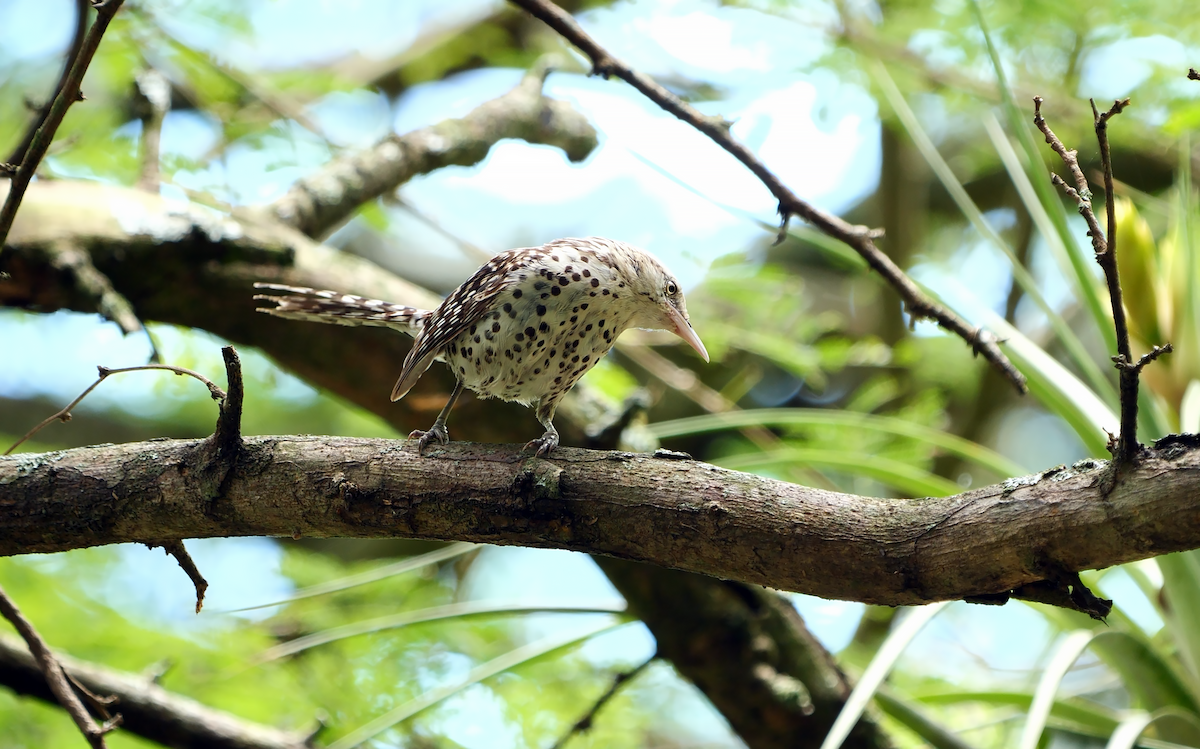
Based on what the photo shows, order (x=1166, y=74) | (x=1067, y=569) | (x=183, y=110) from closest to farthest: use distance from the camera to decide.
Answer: (x=1067, y=569), (x=1166, y=74), (x=183, y=110)

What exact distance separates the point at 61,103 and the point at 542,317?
4.23 feet

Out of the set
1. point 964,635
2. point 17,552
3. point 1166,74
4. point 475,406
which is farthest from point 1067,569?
point 964,635

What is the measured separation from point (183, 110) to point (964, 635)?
249 inches

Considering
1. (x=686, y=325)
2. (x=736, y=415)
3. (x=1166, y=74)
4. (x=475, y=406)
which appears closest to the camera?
(x=686, y=325)

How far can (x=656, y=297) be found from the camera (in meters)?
2.76

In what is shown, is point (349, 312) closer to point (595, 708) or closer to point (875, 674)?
point (595, 708)

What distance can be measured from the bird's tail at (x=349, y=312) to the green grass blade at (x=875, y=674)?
171 centimetres

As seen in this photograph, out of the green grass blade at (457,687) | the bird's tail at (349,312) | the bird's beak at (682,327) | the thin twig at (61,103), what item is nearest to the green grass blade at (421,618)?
the green grass blade at (457,687)

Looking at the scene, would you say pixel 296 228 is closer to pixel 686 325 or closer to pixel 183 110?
pixel 686 325

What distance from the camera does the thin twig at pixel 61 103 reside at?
1528 mm

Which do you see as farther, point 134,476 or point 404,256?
point 404,256

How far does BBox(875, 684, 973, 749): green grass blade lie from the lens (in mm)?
2900

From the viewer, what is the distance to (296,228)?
3834 millimetres

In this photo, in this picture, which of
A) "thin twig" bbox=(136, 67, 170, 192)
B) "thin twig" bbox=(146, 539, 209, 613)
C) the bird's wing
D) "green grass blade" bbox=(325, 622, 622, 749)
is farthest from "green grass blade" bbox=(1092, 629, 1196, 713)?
"thin twig" bbox=(136, 67, 170, 192)
